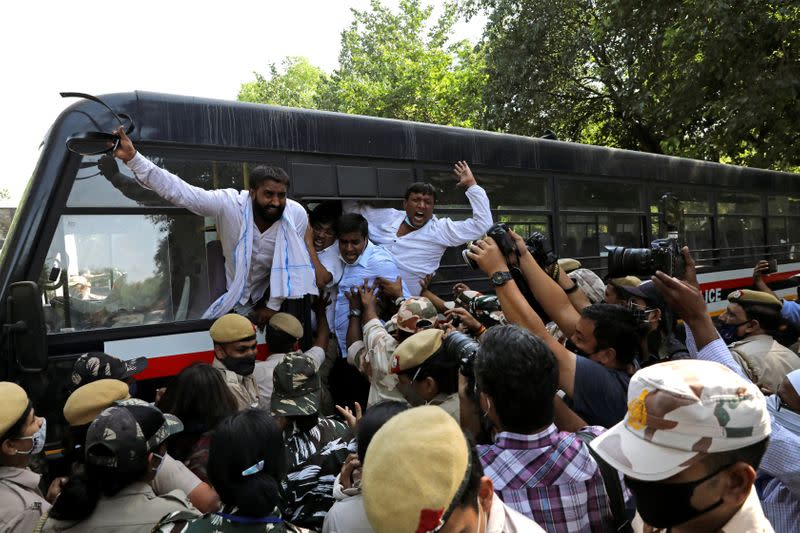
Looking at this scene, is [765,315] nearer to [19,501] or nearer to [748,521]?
[748,521]

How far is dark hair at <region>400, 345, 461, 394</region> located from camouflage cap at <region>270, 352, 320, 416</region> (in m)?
0.49

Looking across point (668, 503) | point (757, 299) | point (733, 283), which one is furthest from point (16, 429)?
point (733, 283)

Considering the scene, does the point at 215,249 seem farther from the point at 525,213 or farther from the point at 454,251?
the point at 525,213

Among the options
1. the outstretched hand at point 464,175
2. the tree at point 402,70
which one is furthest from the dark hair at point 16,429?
the tree at point 402,70

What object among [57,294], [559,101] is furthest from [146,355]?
[559,101]

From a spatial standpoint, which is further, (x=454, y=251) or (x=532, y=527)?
(x=454, y=251)

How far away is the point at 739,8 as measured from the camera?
9938 millimetres

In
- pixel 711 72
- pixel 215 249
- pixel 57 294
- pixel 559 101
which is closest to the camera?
pixel 57 294

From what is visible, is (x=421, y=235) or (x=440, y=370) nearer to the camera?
(x=440, y=370)

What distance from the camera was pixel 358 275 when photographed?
5.12 meters

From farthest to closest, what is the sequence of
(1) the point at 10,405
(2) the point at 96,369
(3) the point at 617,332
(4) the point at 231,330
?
(4) the point at 231,330
(2) the point at 96,369
(3) the point at 617,332
(1) the point at 10,405

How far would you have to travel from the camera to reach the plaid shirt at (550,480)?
196 centimetres

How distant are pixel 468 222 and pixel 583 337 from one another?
2743 mm

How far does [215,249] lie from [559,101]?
42.4 ft
